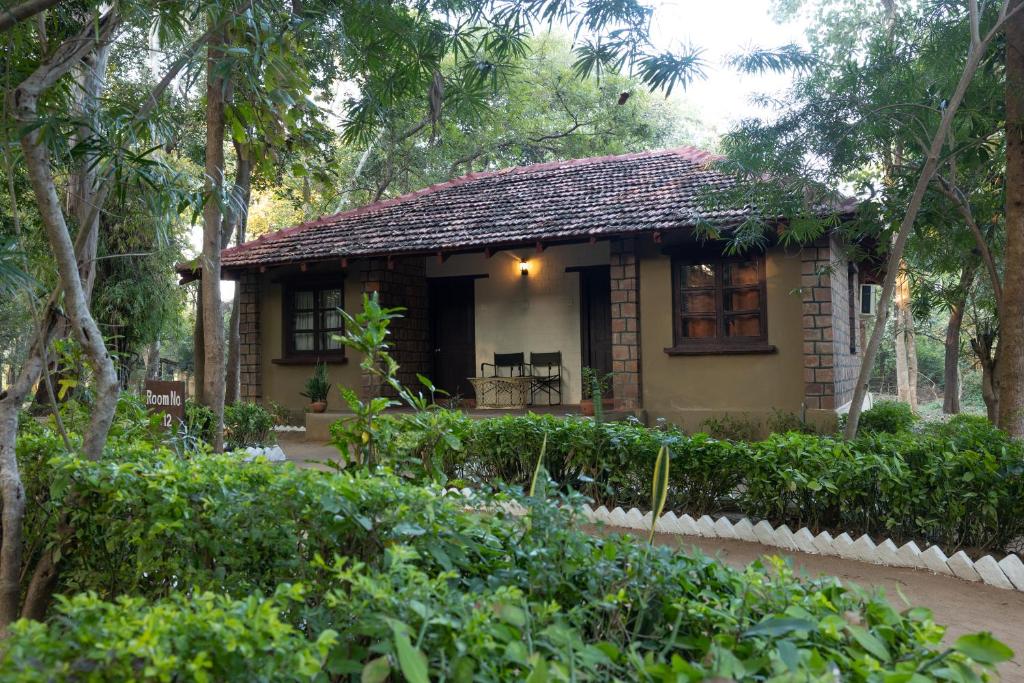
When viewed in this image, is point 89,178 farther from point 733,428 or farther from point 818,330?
point 818,330

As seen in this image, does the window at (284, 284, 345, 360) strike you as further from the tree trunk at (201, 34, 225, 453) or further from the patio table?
the tree trunk at (201, 34, 225, 453)

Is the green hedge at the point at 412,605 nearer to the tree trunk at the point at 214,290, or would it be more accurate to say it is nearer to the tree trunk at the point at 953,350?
the tree trunk at the point at 214,290

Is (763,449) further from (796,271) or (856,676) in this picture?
(796,271)

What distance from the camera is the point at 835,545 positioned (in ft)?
16.7

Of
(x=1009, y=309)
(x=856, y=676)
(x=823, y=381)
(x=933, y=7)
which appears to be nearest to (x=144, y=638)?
(x=856, y=676)

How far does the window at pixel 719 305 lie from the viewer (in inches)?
418

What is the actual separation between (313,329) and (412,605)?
12.4 metres

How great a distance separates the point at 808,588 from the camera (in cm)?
203

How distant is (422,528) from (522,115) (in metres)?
19.0

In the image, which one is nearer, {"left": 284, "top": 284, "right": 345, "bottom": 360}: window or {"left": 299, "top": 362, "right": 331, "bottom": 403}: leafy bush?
{"left": 299, "top": 362, "right": 331, "bottom": 403}: leafy bush

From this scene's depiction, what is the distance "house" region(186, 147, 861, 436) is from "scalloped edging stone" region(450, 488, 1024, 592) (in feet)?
13.1

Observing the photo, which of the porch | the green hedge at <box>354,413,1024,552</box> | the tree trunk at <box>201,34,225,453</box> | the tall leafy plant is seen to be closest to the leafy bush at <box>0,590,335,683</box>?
the tall leafy plant

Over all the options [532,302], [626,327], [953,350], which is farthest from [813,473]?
[953,350]

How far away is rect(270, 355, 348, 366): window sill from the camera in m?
13.2
